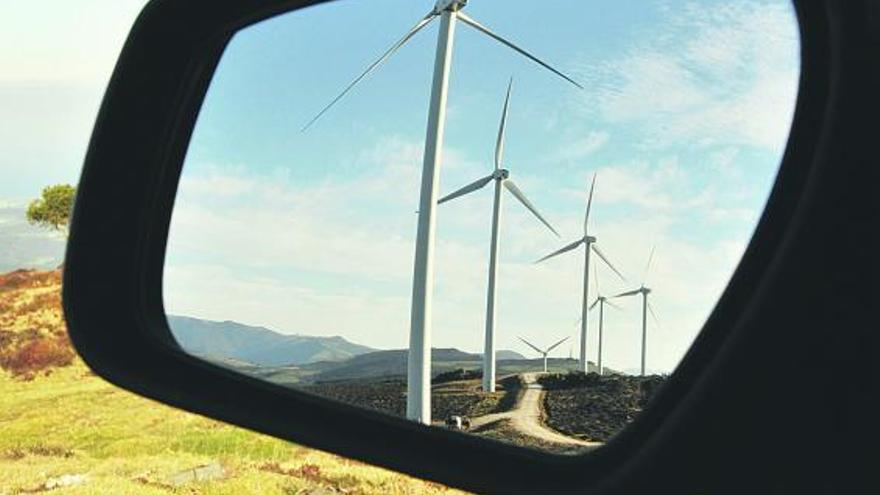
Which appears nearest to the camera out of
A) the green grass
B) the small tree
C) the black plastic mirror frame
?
the black plastic mirror frame

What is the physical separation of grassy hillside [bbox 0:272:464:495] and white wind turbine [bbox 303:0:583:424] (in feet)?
1.80

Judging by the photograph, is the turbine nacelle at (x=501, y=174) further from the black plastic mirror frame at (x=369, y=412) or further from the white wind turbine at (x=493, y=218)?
the black plastic mirror frame at (x=369, y=412)

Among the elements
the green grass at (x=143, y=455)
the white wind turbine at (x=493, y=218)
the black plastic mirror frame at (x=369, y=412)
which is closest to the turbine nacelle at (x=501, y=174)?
the white wind turbine at (x=493, y=218)

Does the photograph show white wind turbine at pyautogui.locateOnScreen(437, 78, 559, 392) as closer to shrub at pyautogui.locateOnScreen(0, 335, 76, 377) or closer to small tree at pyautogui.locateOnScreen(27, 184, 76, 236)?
shrub at pyautogui.locateOnScreen(0, 335, 76, 377)

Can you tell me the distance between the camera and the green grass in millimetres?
15036

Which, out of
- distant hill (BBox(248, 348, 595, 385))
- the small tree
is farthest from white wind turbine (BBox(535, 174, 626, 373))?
the small tree

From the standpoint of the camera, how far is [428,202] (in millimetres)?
2928

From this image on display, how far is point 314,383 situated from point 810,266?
123cm

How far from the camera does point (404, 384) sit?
8.61 feet

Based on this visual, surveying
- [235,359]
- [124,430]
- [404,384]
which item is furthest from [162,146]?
[124,430]

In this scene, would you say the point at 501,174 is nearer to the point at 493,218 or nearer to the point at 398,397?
the point at 493,218

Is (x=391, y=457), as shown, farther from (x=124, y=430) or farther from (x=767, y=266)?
(x=124, y=430)

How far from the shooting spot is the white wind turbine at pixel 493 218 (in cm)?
252

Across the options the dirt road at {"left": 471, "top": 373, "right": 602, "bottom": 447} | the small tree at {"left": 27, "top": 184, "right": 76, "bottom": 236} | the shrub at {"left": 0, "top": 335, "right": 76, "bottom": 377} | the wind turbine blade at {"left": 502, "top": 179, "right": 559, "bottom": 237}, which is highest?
the small tree at {"left": 27, "top": 184, "right": 76, "bottom": 236}
